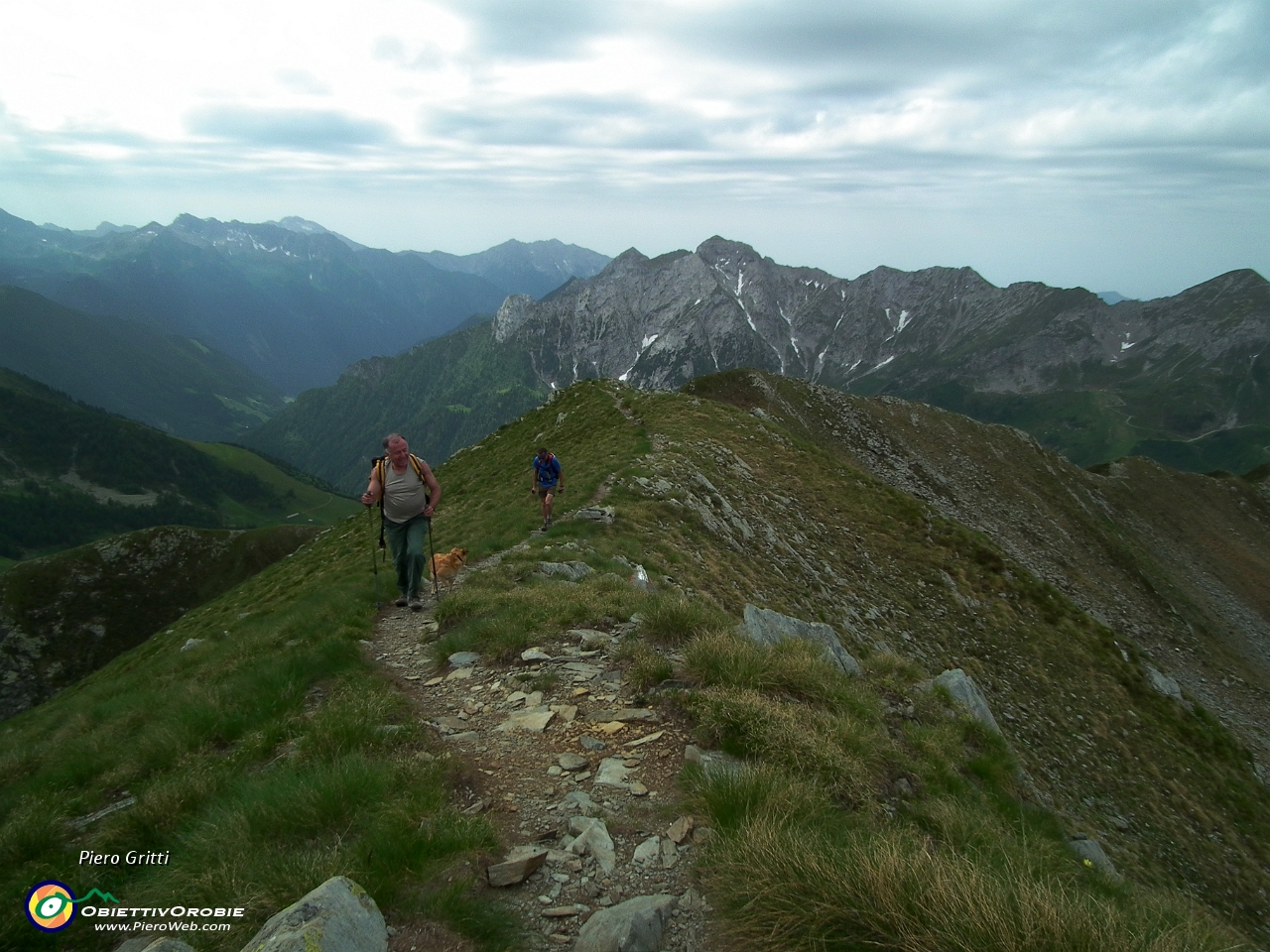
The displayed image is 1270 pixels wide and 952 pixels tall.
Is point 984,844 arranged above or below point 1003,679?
above

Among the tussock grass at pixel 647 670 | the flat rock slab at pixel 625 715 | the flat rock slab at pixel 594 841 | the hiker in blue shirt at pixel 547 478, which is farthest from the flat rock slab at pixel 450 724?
the hiker in blue shirt at pixel 547 478

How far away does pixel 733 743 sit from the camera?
673 centimetres

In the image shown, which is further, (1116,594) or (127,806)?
(1116,594)

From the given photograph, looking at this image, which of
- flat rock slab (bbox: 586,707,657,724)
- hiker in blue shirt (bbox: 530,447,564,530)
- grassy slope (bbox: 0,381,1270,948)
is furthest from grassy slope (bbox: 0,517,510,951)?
hiker in blue shirt (bbox: 530,447,564,530)

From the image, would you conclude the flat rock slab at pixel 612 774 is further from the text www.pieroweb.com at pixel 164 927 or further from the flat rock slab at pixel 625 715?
the text www.pieroweb.com at pixel 164 927

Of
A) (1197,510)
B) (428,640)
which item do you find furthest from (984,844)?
(1197,510)

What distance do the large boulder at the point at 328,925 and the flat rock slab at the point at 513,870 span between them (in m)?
0.88

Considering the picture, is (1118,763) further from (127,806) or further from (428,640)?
(127,806)

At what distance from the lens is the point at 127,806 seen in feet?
21.6

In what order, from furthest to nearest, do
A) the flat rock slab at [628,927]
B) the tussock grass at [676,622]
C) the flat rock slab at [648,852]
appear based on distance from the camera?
1. the tussock grass at [676,622]
2. the flat rock slab at [648,852]
3. the flat rock slab at [628,927]

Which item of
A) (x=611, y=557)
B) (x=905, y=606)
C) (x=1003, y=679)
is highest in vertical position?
(x=611, y=557)

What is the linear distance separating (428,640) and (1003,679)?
20.1 meters

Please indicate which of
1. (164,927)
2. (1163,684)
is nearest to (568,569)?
(164,927)

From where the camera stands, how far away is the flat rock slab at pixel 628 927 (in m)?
4.30
